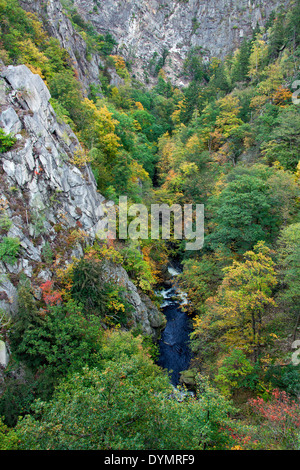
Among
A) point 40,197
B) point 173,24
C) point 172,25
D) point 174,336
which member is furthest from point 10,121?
point 173,24

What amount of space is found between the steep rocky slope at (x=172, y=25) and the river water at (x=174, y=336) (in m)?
67.6

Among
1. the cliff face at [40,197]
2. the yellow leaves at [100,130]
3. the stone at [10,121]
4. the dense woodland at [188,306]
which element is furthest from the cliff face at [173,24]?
the stone at [10,121]

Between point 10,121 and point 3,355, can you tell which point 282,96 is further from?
point 3,355

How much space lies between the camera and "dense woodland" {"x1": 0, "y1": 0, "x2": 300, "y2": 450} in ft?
26.3

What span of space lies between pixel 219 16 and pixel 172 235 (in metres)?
82.7

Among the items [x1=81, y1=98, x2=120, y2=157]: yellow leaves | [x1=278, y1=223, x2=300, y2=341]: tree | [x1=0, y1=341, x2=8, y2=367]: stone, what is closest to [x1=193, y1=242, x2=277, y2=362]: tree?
[x1=278, y1=223, x2=300, y2=341]: tree

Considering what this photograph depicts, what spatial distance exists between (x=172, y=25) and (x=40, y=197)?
94.8 metres

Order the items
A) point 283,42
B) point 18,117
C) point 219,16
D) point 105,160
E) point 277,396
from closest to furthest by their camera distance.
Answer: point 277,396 < point 18,117 < point 105,160 < point 283,42 < point 219,16

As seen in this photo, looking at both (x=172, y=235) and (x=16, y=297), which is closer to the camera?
(x=16, y=297)

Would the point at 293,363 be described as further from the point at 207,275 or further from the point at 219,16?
the point at 219,16

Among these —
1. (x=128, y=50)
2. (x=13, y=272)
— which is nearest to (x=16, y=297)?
(x=13, y=272)

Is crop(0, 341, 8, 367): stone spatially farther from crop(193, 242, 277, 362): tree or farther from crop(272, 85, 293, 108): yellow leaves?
crop(272, 85, 293, 108): yellow leaves

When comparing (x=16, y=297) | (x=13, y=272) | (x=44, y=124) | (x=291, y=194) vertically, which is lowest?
(x=16, y=297)

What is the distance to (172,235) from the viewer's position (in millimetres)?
33156
